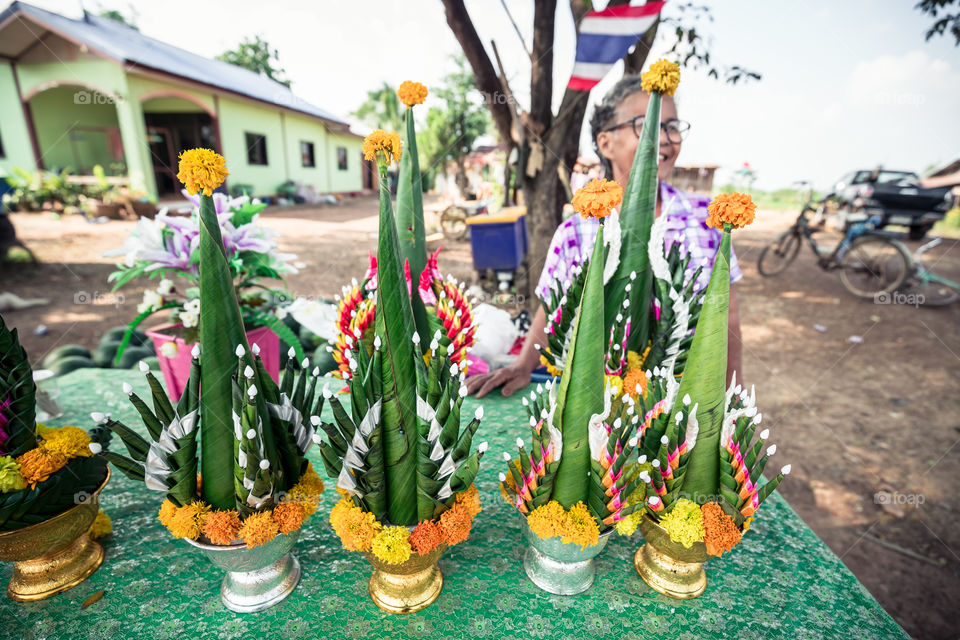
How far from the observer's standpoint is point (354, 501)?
2.92 feet

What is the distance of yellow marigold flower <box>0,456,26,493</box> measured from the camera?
2.78 ft

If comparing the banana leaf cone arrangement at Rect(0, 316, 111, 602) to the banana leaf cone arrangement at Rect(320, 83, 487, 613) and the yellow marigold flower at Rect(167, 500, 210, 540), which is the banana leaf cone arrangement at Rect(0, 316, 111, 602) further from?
the banana leaf cone arrangement at Rect(320, 83, 487, 613)

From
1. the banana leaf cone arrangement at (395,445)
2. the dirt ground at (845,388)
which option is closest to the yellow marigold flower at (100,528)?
the banana leaf cone arrangement at (395,445)

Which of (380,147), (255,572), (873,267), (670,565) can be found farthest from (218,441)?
(873,267)

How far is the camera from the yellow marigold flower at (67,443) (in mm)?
958

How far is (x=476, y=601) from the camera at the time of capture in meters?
0.98

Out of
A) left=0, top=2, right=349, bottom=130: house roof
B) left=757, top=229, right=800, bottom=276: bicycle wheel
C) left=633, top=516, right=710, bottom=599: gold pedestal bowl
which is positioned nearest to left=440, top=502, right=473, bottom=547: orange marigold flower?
left=633, top=516, right=710, bottom=599: gold pedestal bowl

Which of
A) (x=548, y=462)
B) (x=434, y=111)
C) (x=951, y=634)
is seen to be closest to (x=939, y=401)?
(x=951, y=634)

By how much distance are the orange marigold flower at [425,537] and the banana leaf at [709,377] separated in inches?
20.8

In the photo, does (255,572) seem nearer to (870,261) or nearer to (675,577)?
(675,577)

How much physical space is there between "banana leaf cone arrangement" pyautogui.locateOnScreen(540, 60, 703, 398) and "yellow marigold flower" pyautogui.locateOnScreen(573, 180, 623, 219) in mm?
348

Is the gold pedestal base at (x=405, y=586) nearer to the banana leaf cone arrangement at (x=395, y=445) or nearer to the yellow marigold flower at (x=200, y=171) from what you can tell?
the banana leaf cone arrangement at (x=395, y=445)

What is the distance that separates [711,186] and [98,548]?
2288cm

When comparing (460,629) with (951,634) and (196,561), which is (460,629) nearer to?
(196,561)
